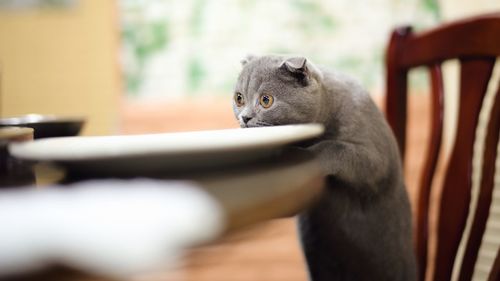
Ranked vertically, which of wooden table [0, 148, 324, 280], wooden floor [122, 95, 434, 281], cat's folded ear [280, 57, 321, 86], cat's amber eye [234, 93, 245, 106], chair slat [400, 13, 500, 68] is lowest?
wooden floor [122, 95, 434, 281]

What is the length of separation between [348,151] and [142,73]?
64.1 inches

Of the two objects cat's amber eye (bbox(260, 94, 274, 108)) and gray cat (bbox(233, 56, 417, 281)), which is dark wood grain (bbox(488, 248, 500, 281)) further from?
cat's amber eye (bbox(260, 94, 274, 108))

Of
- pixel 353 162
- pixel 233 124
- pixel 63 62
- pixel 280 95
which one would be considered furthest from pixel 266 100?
pixel 63 62

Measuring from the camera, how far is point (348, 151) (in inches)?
29.9

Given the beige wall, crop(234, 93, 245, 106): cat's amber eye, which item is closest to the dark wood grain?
crop(234, 93, 245, 106): cat's amber eye

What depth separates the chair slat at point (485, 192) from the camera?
0.83m

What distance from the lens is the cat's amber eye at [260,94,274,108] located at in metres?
0.84

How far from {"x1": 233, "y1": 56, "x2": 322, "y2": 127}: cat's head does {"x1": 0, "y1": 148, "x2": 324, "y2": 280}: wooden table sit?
446 millimetres

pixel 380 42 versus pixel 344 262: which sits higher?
pixel 380 42

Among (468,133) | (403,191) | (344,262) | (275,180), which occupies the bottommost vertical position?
(344,262)

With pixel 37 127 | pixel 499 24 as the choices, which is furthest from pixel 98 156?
pixel 499 24

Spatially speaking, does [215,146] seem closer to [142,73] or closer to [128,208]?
[128,208]

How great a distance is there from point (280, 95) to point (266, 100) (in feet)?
0.09

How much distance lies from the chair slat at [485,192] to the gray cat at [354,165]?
120 mm
